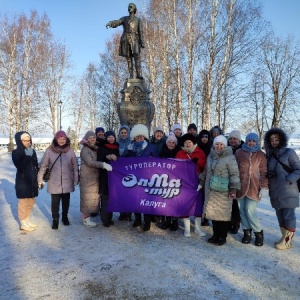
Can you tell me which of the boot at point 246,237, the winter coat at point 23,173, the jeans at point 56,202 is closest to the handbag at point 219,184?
the boot at point 246,237

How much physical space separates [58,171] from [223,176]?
286 cm

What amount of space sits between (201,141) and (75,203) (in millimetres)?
3572

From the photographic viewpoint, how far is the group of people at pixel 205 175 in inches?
163

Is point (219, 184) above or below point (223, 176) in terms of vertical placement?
below

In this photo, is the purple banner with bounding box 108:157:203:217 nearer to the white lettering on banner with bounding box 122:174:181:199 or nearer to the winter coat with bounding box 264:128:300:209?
the white lettering on banner with bounding box 122:174:181:199

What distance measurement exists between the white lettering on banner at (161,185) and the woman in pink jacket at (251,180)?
39.8 inches

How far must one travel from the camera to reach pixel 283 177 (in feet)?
13.5

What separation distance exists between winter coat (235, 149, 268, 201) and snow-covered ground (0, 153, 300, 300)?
83 centimetres

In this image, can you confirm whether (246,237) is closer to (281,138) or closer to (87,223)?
(281,138)

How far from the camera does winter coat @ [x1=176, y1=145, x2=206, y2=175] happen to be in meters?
4.73

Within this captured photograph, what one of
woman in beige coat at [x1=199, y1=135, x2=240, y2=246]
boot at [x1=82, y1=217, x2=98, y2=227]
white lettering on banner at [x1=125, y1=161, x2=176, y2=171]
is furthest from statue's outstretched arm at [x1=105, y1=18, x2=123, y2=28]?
woman in beige coat at [x1=199, y1=135, x2=240, y2=246]

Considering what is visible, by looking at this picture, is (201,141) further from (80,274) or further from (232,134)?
(80,274)

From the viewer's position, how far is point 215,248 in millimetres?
4152

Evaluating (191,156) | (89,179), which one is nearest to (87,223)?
(89,179)
